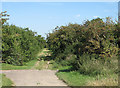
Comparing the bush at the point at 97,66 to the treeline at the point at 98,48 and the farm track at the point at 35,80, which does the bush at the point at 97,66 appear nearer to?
the treeline at the point at 98,48

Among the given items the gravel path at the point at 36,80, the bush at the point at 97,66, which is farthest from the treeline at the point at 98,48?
the gravel path at the point at 36,80

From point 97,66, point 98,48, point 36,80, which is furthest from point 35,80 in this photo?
point 98,48

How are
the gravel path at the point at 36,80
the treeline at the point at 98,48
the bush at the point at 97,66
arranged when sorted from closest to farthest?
the gravel path at the point at 36,80 → the bush at the point at 97,66 → the treeline at the point at 98,48

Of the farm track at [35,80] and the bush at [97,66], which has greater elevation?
the bush at [97,66]

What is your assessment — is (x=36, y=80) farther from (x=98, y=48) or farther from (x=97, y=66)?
(x=98, y=48)

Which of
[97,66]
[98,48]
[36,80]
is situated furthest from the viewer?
[98,48]

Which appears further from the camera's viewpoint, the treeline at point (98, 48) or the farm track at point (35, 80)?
the treeline at point (98, 48)

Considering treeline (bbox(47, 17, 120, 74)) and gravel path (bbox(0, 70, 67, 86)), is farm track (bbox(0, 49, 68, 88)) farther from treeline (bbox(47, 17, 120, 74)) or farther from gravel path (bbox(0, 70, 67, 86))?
treeline (bbox(47, 17, 120, 74))

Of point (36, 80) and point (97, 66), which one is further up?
point (97, 66)

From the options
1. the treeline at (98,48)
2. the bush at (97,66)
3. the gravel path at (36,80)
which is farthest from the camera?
the treeline at (98,48)

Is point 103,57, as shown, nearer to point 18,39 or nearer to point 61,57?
point 61,57

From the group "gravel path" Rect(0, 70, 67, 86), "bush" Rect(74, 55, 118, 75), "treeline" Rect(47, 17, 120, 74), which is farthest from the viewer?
"treeline" Rect(47, 17, 120, 74)

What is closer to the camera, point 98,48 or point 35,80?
point 35,80

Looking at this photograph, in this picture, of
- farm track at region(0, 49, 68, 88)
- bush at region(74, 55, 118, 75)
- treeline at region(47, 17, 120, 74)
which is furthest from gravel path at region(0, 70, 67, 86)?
treeline at region(47, 17, 120, 74)
